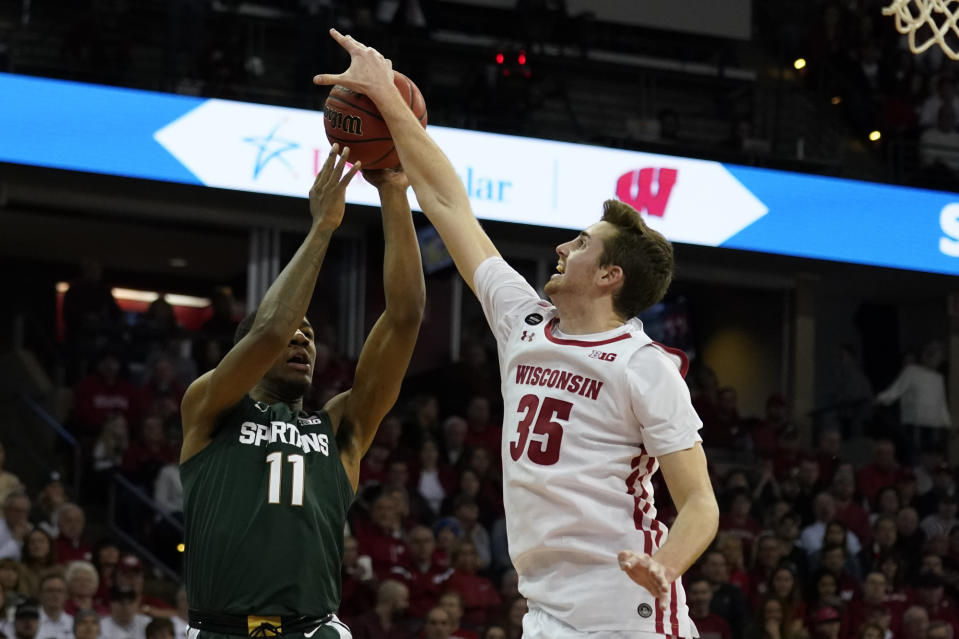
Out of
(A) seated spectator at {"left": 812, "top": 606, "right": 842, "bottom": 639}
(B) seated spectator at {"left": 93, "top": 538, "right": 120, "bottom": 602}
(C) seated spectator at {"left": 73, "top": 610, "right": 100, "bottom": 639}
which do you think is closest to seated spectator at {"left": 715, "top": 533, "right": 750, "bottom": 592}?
(A) seated spectator at {"left": 812, "top": 606, "right": 842, "bottom": 639}

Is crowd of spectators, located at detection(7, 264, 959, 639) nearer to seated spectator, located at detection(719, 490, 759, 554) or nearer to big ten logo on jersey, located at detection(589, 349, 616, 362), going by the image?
seated spectator, located at detection(719, 490, 759, 554)

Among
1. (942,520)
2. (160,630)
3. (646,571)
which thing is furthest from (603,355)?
(942,520)

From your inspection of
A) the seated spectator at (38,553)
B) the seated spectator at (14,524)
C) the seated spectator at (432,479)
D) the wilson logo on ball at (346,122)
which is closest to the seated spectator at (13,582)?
the seated spectator at (38,553)

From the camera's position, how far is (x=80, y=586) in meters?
9.79

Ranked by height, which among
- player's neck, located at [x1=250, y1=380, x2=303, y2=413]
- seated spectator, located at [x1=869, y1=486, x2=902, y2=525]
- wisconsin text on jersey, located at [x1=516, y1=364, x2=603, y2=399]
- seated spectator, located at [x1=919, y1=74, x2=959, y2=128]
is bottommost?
seated spectator, located at [x1=869, y1=486, x2=902, y2=525]

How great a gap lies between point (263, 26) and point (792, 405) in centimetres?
783

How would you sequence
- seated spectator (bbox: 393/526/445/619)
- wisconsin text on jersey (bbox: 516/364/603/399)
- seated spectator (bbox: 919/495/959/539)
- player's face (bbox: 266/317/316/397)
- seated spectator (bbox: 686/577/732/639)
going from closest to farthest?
wisconsin text on jersey (bbox: 516/364/603/399), player's face (bbox: 266/317/316/397), seated spectator (bbox: 393/526/445/619), seated spectator (bbox: 686/577/732/639), seated spectator (bbox: 919/495/959/539)

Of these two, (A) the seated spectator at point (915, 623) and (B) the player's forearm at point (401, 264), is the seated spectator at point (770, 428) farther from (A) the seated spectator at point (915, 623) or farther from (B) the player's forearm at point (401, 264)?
(B) the player's forearm at point (401, 264)

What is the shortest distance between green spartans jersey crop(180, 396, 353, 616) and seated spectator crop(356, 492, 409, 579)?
653cm

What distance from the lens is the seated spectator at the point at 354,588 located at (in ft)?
35.1

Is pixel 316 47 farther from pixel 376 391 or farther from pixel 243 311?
pixel 376 391

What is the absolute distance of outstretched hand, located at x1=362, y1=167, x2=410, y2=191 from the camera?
508cm

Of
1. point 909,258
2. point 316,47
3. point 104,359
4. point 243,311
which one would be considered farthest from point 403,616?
point 909,258

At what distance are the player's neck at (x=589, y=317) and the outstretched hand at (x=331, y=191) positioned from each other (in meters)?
1.06
